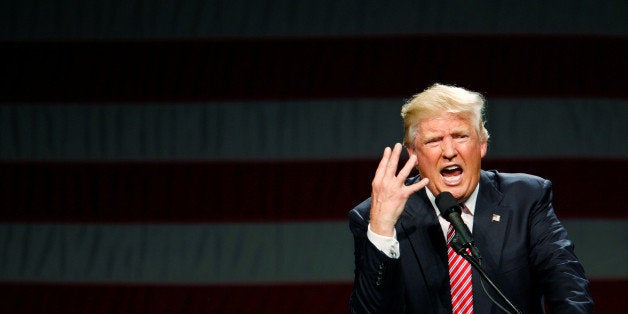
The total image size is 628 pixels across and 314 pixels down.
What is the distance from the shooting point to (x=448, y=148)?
4.75 feet

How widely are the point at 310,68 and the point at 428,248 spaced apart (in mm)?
1130

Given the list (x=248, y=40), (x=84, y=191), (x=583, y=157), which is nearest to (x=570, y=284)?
(x=583, y=157)

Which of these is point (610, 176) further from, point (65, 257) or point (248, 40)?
point (65, 257)

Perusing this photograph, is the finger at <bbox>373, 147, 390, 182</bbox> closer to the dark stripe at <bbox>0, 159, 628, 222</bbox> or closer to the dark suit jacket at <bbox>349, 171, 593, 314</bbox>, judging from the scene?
the dark suit jacket at <bbox>349, 171, 593, 314</bbox>

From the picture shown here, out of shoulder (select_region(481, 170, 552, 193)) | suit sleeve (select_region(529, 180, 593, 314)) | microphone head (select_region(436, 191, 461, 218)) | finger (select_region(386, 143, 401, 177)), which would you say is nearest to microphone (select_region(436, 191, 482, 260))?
microphone head (select_region(436, 191, 461, 218))

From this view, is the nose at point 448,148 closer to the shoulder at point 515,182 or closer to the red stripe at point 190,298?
the shoulder at point 515,182

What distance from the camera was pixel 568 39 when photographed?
2422 mm

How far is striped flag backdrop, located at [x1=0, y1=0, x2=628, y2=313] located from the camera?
241 centimetres

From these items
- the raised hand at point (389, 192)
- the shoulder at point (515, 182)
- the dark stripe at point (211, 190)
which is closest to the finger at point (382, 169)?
the raised hand at point (389, 192)

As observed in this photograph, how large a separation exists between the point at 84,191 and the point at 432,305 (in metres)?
1.44

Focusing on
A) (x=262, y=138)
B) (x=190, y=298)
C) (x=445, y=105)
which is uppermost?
(x=445, y=105)

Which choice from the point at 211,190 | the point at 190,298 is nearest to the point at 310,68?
the point at 211,190

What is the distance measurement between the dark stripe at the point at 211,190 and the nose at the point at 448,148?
0.98 meters

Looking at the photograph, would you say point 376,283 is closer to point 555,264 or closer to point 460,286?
point 460,286
